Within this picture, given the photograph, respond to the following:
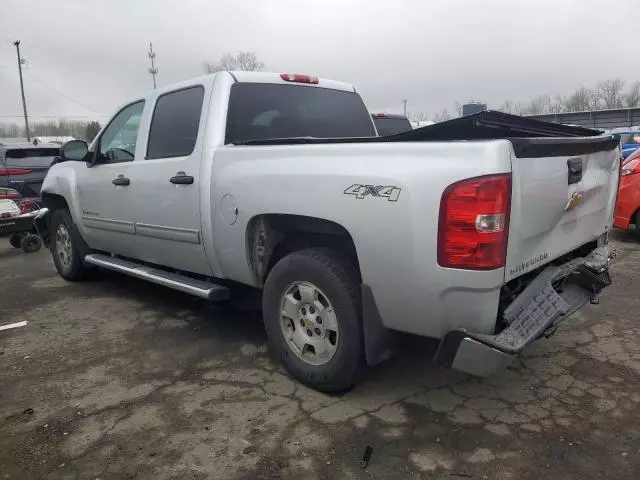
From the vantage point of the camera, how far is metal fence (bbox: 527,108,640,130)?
30734 mm

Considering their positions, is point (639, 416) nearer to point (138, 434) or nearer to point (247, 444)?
point (247, 444)

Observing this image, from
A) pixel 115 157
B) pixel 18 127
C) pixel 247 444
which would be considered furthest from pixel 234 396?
pixel 18 127

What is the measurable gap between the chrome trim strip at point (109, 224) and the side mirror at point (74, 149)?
1.99 ft

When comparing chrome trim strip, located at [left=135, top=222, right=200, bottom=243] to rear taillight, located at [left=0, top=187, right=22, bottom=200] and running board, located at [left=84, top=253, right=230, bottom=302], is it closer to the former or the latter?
running board, located at [left=84, top=253, right=230, bottom=302]

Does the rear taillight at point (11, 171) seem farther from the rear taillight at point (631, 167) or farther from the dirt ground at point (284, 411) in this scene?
the rear taillight at point (631, 167)

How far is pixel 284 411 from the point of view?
10.2 feet

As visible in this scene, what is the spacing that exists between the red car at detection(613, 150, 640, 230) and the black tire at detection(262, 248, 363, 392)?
588 cm

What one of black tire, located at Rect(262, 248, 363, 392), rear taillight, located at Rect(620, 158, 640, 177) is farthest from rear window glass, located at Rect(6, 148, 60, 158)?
rear taillight, located at Rect(620, 158, 640, 177)

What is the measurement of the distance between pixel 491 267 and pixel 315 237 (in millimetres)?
1255

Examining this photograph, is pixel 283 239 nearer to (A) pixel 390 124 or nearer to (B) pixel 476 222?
(B) pixel 476 222

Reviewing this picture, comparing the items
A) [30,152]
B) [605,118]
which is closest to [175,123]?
[30,152]

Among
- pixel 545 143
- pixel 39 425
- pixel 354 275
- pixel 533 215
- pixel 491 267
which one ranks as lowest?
pixel 39 425

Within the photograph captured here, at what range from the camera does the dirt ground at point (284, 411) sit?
8.49 ft

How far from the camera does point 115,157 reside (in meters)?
4.89
